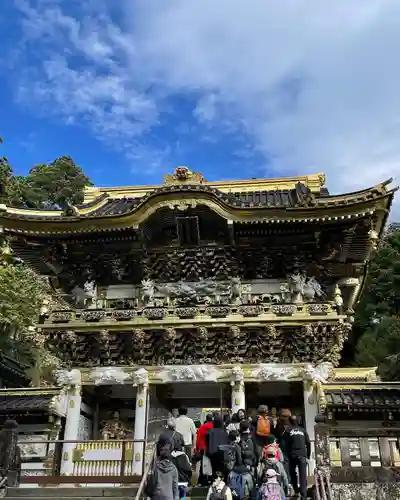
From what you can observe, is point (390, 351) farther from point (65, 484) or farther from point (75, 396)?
point (65, 484)

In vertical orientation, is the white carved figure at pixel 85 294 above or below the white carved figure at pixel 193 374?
above

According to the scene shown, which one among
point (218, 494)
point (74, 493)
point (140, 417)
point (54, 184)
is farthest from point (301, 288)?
point (54, 184)

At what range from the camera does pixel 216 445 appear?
333 inches

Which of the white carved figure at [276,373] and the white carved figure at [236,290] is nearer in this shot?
the white carved figure at [276,373]

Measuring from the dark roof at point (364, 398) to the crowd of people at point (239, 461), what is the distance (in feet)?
13.7

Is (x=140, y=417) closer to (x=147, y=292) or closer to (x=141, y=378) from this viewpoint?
(x=141, y=378)

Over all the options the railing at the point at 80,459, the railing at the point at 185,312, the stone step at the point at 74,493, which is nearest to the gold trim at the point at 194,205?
the railing at the point at 185,312

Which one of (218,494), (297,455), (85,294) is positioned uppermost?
(85,294)

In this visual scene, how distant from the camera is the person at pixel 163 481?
22.8ft

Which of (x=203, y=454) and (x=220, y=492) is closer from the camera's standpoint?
(x=220, y=492)

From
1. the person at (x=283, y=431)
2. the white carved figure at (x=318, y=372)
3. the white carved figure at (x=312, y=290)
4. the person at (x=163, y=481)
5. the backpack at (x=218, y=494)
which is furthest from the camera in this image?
the white carved figure at (x=312, y=290)

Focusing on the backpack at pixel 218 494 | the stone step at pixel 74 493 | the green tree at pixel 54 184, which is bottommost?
the backpack at pixel 218 494

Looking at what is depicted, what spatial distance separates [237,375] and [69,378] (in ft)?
15.6

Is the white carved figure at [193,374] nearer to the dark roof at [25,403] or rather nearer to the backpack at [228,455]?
the dark roof at [25,403]
